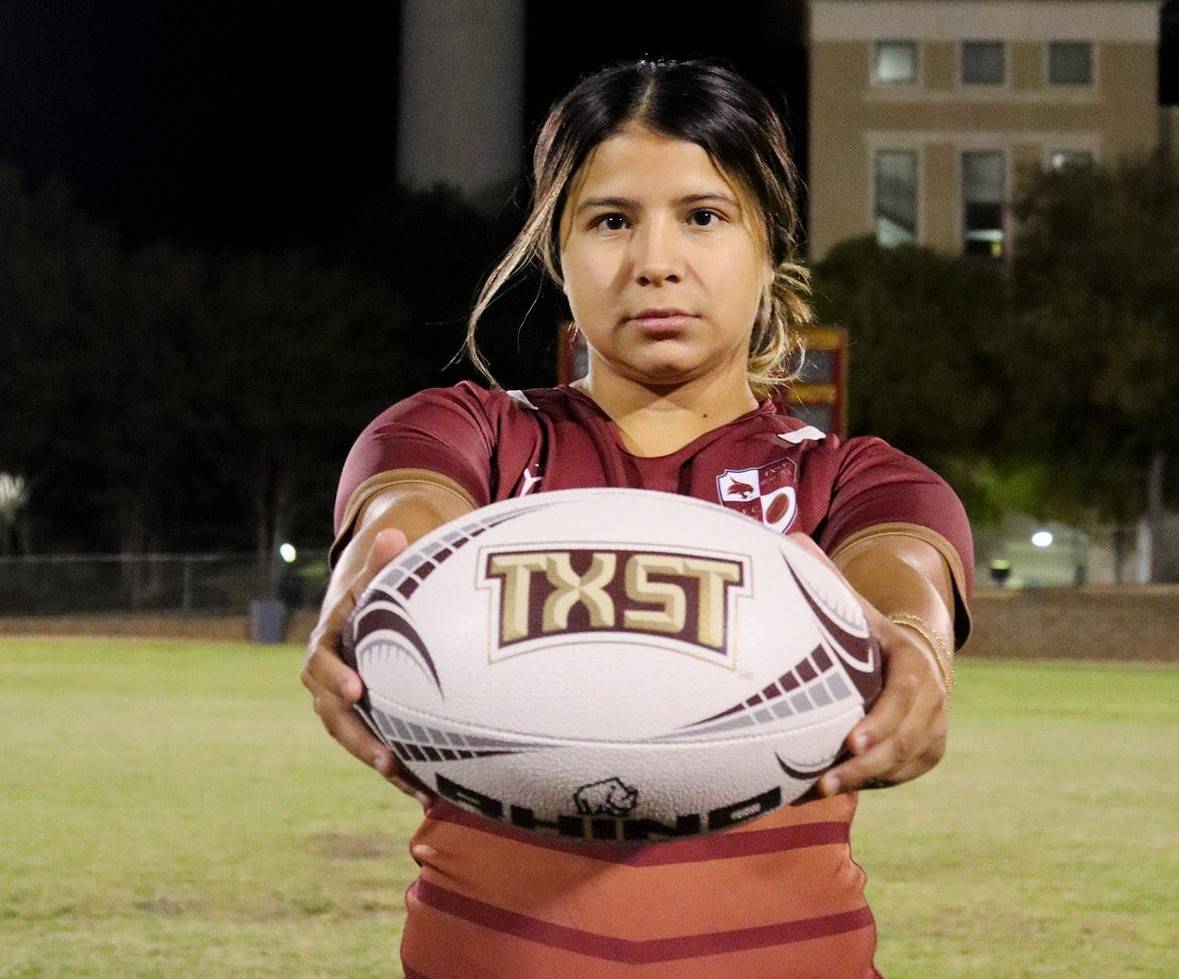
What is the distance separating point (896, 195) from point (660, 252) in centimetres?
4562

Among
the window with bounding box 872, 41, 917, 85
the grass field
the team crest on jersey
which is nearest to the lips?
the team crest on jersey

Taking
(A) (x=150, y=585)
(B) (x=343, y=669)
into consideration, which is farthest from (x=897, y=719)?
(A) (x=150, y=585)

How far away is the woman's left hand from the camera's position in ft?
7.10

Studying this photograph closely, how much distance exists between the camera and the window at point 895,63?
47.0 m

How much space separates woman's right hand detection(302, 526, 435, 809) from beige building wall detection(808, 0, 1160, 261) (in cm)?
4494

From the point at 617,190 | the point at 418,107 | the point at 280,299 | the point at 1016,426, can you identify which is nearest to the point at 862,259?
the point at 1016,426

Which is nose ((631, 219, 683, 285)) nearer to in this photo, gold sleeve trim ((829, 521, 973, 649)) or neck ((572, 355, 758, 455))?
neck ((572, 355, 758, 455))

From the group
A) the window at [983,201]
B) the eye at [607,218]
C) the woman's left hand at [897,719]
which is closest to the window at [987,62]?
the window at [983,201]

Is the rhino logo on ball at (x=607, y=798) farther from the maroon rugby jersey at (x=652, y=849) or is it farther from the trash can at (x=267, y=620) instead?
the trash can at (x=267, y=620)

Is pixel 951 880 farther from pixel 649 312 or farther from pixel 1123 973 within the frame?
pixel 649 312

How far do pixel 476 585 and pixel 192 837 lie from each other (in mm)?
7541

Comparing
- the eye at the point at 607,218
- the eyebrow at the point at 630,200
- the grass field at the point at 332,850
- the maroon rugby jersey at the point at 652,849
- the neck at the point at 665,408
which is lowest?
the grass field at the point at 332,850

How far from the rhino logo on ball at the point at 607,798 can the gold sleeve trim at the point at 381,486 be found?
50 cm

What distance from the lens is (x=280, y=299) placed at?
137ft
